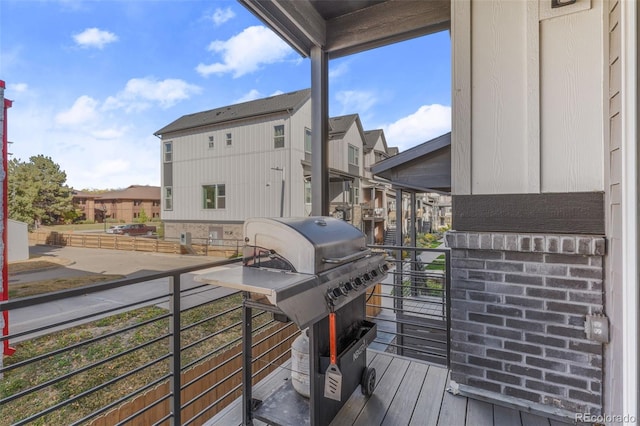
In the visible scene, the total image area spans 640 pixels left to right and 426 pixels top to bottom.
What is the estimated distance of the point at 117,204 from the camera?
3.04 meters

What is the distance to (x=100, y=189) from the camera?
3045mm

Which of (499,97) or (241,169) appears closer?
(499,97)

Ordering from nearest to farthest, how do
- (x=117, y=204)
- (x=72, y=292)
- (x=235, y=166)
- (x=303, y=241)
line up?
(x=72, y=292) < (x=303, y=241) < (x=117, y=204) < (x=235, y=166)

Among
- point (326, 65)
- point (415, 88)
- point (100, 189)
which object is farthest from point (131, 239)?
point (415, 88)

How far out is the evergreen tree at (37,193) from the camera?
8.75 feet

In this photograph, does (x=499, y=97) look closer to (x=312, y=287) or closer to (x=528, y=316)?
(x=528, y=316)

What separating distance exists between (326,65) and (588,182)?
6.96 feet

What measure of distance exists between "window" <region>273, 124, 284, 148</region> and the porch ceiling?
20.1 feet

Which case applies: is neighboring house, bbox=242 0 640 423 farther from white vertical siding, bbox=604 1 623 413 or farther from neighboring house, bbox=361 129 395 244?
neighboring house, bbox=361 129 395 244

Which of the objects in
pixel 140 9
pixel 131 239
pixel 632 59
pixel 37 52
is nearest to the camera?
pixel 632 59

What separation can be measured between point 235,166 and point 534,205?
8.32 m

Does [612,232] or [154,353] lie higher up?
[612,232]

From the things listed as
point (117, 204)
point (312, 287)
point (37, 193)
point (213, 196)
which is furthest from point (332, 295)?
point (213, 196)

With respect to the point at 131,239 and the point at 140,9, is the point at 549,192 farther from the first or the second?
the point at 131,239
